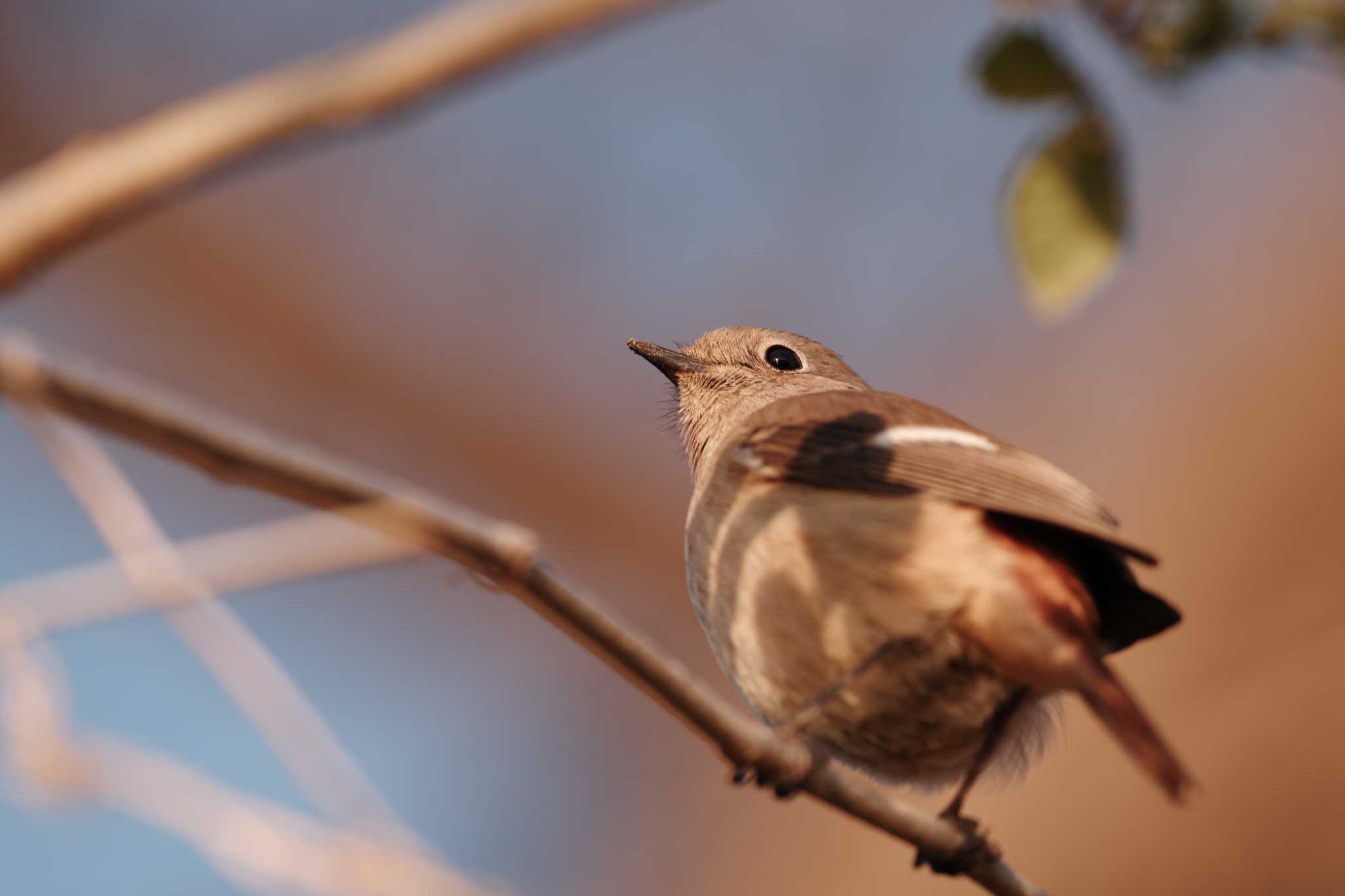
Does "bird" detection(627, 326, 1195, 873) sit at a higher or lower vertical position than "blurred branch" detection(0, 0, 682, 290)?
lower

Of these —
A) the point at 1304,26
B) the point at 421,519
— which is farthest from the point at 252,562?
the point at 1304,26

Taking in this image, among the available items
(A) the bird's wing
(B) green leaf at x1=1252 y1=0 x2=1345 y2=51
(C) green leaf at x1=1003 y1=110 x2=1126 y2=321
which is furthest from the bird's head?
(B) green leaf at x1=1252 y1=0 x2=1345 y2=51

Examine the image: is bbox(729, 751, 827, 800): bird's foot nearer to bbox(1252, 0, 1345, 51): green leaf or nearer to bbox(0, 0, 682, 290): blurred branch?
bbox(0, 0, 682, 290): blurred branch

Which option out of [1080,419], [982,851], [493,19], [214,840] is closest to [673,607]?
[1080,419]

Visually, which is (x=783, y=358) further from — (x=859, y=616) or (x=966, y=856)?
(x=966, y=856)

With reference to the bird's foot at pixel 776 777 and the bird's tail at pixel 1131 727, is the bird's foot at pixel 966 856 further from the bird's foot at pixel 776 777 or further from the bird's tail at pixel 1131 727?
the bird's foot at pixel 776 777

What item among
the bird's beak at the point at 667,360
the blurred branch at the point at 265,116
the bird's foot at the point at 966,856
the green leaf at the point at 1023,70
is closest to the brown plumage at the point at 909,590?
the bird's foot at the point at 966,856

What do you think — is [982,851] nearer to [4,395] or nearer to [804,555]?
[804,555]
